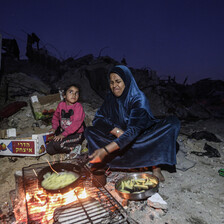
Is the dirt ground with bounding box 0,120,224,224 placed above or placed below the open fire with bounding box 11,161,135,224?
below

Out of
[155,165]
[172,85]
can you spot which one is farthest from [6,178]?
[172,85]

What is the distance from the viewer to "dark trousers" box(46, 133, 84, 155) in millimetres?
4121

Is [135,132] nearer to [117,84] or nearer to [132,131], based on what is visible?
[132,131]

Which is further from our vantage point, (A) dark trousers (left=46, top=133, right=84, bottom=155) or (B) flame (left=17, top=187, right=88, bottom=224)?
(A) dark trousers (left=46, top=133, right=84, bottom=155)

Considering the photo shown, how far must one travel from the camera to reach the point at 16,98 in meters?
7.59

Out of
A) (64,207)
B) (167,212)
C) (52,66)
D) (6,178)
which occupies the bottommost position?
(6,178)

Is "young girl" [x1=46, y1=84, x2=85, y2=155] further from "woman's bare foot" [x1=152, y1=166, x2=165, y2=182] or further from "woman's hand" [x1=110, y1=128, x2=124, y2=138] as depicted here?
"woman's bare foot" [x1=152, y1=166, x2=165, y2=182]

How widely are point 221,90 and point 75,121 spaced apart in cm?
1388

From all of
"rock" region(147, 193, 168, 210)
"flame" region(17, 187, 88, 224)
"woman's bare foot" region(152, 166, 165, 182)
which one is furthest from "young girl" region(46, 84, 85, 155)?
"rock" region(147, 193, 168, 210)

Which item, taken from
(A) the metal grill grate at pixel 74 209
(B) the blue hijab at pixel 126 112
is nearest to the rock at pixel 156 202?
(A) the metal grill grate at pixel 74 209

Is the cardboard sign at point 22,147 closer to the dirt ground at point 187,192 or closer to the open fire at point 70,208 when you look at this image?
the dirt ground at point 187,192

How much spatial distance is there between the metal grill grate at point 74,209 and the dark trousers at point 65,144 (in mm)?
1322

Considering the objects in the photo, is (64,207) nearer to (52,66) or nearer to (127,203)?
(127,203)

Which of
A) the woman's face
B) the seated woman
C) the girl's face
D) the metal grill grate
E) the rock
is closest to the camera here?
the metal grill grate
